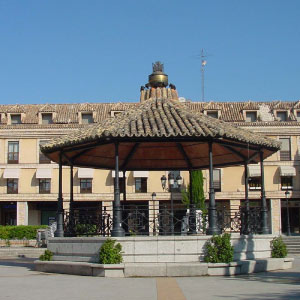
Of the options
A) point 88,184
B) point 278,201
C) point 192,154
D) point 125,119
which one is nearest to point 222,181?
point 278,201

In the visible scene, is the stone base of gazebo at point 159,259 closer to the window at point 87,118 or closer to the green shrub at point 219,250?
the green shrub at point 219,250

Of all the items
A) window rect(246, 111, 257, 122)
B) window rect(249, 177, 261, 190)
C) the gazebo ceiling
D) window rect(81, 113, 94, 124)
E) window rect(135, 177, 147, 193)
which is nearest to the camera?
the gazebo ceiling

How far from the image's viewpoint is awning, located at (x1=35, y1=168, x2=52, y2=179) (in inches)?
2311

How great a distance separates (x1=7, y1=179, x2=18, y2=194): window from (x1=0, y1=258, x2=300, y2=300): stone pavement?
144ft

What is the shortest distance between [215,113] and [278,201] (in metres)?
11.6

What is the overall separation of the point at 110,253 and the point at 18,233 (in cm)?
3209

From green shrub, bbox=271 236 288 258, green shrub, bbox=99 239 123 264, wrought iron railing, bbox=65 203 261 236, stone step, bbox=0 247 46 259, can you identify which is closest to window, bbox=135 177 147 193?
stone step, bbox=0 247 46 259

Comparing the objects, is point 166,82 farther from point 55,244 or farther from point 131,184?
point 131,184

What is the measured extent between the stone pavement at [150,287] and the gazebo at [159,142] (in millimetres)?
2263

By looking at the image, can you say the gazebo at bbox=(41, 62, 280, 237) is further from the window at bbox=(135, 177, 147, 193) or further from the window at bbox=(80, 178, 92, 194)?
the window at bbox=(80, 178, 92, 194)

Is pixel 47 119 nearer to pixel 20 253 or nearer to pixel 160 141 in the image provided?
pixel 20 253

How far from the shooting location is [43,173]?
193ft

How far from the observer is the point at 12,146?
60.1 metres

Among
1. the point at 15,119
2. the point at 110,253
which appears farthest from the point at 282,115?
the point at 110,253
